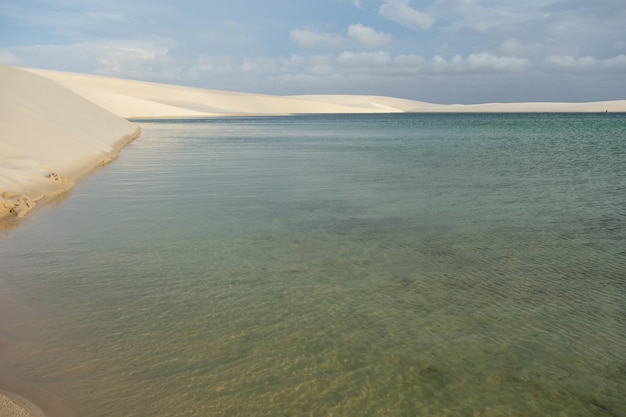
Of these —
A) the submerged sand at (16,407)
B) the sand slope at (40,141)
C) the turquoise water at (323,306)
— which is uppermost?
the sand slope at (40,141)

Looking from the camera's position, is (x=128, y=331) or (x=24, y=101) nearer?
(x=128, y=331)

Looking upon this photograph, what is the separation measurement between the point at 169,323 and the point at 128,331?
1.26 feet

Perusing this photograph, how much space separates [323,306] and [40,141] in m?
16.1

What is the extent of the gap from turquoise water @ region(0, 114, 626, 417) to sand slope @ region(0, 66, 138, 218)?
7.05ft

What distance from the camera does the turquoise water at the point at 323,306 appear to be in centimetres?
412

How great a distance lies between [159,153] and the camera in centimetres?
2647

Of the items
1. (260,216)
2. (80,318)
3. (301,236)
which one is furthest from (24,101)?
(80,318)

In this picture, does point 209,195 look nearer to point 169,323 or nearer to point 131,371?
point 169,323

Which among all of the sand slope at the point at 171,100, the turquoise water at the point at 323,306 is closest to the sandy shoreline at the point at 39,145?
the turquoise water at the point at 323,306

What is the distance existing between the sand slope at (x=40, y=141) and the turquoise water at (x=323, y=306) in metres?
2.15

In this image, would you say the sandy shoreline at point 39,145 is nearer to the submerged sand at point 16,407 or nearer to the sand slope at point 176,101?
the submerged sand at point 16,407

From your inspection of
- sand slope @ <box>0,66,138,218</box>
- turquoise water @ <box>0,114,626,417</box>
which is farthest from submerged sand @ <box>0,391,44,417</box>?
Answer: sand slope @ <box>0,66,138,218</box>

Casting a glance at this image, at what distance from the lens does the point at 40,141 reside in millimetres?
18578

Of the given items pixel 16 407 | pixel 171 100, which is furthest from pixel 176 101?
pixel 16 407
